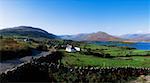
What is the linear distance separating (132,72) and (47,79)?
32.2ft

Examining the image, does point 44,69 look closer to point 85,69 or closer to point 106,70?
point 85,69

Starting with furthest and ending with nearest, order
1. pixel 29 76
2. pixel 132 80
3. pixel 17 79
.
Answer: pixel 132 80, pixel 29 76, pixel 17 79

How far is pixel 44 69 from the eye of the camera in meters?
31.6

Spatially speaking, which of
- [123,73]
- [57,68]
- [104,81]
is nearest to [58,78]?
[57,68]

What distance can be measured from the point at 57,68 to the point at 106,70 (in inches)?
200

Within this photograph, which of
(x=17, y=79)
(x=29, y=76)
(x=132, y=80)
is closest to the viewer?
(x=17, y=79)

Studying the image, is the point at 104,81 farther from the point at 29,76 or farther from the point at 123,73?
the point at 29,76

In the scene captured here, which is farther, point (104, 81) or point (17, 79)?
point (104, 81)

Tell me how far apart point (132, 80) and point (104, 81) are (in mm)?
3486

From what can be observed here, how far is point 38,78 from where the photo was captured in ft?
100

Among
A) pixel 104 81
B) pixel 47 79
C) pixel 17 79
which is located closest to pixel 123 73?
pixel 104 81

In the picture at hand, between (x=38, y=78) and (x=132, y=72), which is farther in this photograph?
(x=132, y=72)

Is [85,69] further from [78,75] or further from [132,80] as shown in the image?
[132,80]

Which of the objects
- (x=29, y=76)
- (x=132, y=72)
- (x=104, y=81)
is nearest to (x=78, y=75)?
(x=104, y=81)
